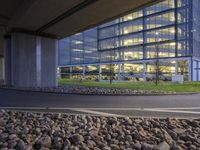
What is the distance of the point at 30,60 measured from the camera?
82.3ft

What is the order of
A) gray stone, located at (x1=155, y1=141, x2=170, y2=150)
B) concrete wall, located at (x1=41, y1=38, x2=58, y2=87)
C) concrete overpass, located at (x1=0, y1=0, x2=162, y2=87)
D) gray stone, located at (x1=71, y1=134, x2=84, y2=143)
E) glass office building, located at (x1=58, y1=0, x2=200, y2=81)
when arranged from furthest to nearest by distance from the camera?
1. glass office building, located at (x1=58, y1=0, x2=200, y2=81)
2. concrete wall, located at (x1=41, y1=38, x2=58, y2=87)
3. concrete overpass, located at (x1=0, y1=0, x2=162, y2=87)
4. gray stone, located at (x1=71, y1=134, x2=84, y2=143)
5. gray stone, located at (x1=155, y1=141, x2=170, y2=150)

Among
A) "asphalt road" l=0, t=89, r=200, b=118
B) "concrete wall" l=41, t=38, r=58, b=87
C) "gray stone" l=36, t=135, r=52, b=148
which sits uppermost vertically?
"concrete wall" l=41, t=38, r=58, b=87

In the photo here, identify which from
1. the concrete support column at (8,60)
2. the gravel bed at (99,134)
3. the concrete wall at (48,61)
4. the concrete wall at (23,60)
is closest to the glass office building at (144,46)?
the concrete wall at (48,61)

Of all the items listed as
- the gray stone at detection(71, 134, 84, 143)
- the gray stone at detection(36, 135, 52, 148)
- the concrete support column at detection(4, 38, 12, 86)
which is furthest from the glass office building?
the gray stone at detection(36, 135, 52, 148)

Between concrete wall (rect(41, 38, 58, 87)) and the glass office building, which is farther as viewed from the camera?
the glass office building

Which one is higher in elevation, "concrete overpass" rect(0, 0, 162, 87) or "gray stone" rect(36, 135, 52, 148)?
"concrete overpass" rect(0, 0, 162, 87)

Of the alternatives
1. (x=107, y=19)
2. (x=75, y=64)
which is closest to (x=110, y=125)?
(x=107, y=19)

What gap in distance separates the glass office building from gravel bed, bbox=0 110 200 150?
148 feet

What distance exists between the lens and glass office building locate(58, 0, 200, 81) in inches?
2320

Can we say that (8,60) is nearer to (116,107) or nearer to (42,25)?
(42,25)

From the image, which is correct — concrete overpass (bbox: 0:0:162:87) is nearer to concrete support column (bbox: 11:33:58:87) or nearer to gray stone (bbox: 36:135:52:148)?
concrete support column (bbox: 11:33:58:87)

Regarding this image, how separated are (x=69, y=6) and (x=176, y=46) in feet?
158

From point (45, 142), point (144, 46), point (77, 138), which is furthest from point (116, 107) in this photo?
point (144, 46)

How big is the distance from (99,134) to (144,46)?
6349 cm
